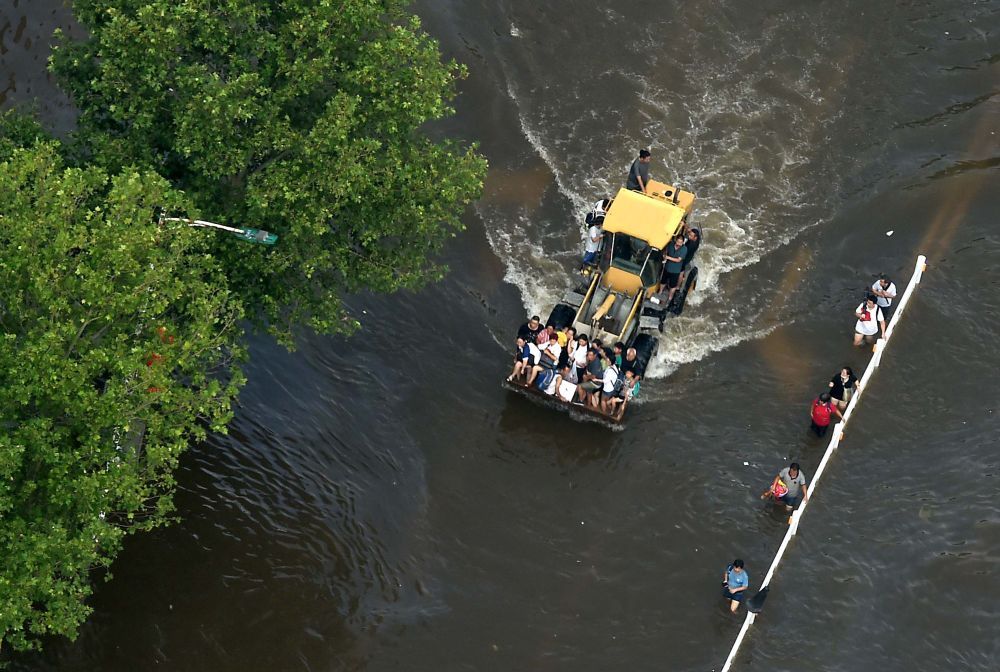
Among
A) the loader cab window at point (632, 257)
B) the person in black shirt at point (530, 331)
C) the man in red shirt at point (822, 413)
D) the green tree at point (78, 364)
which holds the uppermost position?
the loader cab window at point (632, 257)

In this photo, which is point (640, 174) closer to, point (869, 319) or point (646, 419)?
point (646, 419)

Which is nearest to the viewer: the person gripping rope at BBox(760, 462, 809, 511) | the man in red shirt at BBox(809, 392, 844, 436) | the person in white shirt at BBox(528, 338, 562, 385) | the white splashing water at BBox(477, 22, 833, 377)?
the person gripping rope at BBox(760, 462, 809, 511)

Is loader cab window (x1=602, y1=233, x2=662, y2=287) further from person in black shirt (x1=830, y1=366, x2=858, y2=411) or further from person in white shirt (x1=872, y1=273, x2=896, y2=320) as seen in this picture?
person in white shirt (x1=872, y1=273, x2=896, y2=320)

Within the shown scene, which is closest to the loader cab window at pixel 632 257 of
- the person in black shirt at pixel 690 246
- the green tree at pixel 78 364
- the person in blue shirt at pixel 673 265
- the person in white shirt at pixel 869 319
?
the person in blue shirt at pixel 673 265

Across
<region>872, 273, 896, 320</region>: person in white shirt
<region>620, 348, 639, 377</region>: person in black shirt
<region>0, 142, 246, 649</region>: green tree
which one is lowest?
<region>0, 142, 246, 649</region>: green tree

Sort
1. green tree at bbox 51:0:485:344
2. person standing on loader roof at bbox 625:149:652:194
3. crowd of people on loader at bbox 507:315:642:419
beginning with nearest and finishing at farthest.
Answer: green tree at bbox 51:0:485:344
crowd of people on loader at bbox 507:315:642:419
person standing on loader roof at bbox 625:149:652:194

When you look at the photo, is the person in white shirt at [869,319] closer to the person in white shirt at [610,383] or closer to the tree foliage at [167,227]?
the person in white shirt at [610,383]

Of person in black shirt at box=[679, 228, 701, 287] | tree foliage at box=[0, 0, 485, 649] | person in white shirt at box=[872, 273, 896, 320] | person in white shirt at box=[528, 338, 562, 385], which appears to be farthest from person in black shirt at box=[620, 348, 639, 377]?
person in white shirt at box=[872, 273, 896, 320]
